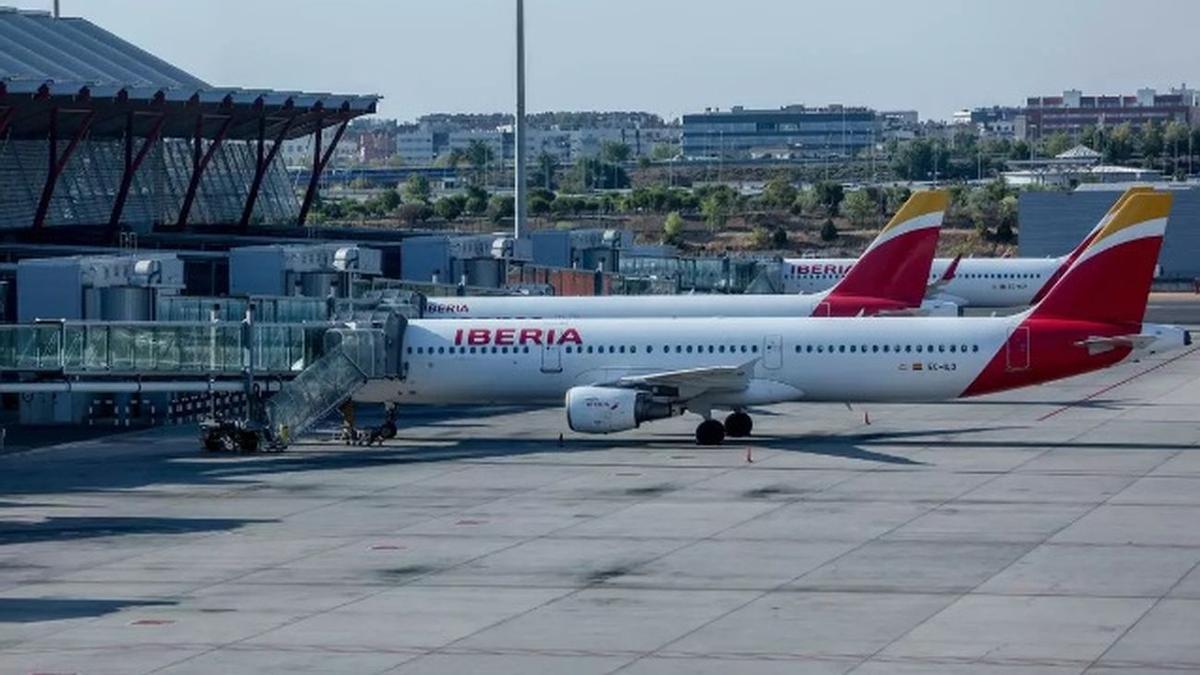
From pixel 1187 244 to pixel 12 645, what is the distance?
128890 millimetres

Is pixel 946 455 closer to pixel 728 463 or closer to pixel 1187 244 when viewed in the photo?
pixel 728 463

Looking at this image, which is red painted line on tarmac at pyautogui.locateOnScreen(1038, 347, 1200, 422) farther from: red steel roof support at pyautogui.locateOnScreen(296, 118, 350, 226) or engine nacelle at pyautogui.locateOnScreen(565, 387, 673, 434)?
red steel roof support at pyautogui.locateOnScreen(296, 118, 350, 226)

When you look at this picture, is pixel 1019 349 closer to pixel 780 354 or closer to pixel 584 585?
pixel 780 354

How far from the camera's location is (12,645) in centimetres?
3478

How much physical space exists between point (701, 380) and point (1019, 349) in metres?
7.96

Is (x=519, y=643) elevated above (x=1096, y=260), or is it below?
below

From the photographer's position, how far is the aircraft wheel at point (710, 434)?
6219 centimetres

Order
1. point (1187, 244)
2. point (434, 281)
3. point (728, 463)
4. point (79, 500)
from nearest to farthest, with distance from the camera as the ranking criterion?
point (79, 500) < point (728, 463) < point (434, 281) < point (1187, 244)

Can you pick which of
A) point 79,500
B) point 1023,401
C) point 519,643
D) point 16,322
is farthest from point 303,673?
point 1023,401

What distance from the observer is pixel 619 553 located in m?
43.1

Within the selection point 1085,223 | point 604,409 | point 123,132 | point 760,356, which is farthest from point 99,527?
point 1085,223

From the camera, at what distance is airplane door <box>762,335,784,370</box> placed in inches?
2450

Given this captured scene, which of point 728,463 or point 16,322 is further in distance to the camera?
point 16,322

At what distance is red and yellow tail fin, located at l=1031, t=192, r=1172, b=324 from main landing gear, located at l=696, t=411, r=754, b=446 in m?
8.53
